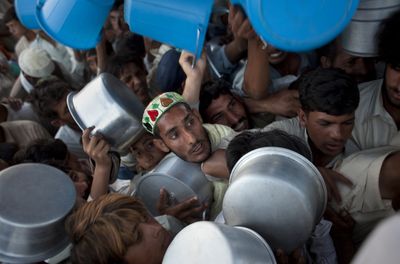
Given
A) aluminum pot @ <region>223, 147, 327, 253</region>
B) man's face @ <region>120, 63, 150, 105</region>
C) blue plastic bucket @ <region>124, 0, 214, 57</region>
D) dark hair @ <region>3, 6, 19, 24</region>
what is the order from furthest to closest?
dark hair @ <region>3, 6, 19, 24</region>, man's face @ <region>120, 63, 150, 105</region>, blue plastic bucket @ <region>124, 0, 214, 57</region>, aluminum pot @ <region>223, 147, 327, 253</region>

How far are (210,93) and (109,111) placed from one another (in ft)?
1.80

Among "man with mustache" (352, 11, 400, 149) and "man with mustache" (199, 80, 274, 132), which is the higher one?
"man with mustache" (352, 11, 400, 149)

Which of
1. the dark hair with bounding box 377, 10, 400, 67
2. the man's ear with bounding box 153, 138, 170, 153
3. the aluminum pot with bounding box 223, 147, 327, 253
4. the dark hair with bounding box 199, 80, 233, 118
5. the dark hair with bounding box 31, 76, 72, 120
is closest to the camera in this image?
the aluminum pot with bounding box 223, 147, 327, 253

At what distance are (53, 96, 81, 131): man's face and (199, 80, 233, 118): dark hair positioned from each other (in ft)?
2.82

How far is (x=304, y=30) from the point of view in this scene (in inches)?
40.3

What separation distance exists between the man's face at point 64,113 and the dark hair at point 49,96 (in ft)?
0.06

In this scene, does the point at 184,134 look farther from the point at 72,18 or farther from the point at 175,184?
the point at 72,18

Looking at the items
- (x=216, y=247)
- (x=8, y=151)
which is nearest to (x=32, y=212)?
(x=216, y=247)

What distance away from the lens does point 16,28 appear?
13.0 ft

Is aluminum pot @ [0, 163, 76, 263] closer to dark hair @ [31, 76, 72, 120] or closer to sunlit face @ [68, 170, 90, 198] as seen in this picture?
sunlit face @ [68, 170, 90, 198]

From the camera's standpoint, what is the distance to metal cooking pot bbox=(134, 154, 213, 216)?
1.49 meters

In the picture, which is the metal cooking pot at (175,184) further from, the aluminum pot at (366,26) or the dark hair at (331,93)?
the aluminum pot at (366,26)

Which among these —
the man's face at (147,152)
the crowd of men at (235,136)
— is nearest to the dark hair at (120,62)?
the crowd of men at (235,136)

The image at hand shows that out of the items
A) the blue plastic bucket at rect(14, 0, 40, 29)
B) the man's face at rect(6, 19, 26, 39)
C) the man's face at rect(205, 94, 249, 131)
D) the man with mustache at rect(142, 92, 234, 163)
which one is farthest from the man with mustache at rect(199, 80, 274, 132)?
the man's face at rect(6, 19, 26, 39)
